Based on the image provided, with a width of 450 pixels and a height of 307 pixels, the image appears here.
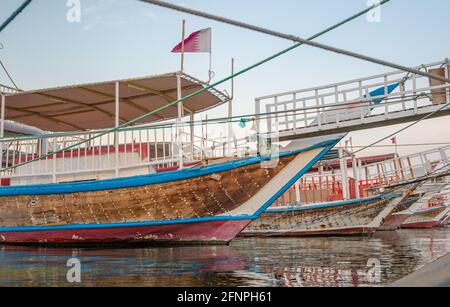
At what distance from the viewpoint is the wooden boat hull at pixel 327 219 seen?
15422mm

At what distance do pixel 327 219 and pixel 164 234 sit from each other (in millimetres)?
8678

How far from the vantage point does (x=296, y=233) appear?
15883 mm

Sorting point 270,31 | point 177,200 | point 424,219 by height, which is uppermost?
point 270,31

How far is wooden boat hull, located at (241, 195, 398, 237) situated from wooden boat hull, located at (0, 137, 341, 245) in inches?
271

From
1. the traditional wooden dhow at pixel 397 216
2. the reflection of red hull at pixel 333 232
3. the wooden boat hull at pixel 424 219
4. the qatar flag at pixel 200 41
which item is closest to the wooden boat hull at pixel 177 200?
the qatar flag at pixel 200 41

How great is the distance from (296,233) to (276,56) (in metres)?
13.5

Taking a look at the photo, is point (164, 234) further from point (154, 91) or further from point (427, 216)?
point (427, 216)

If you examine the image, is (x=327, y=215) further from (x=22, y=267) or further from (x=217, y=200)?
(x=22, y=267)

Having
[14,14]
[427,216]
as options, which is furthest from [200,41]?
[427,216]

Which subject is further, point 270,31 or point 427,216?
point 427,216

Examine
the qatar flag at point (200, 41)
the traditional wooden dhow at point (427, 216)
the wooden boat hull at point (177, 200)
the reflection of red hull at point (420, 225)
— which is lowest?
the reflection of red hull at point (420, 225)

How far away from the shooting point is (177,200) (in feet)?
28.2

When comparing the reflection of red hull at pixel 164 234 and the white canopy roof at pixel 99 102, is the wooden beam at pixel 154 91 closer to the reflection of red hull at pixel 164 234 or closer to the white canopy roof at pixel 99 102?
the white canopy roof at pixel 99 102
